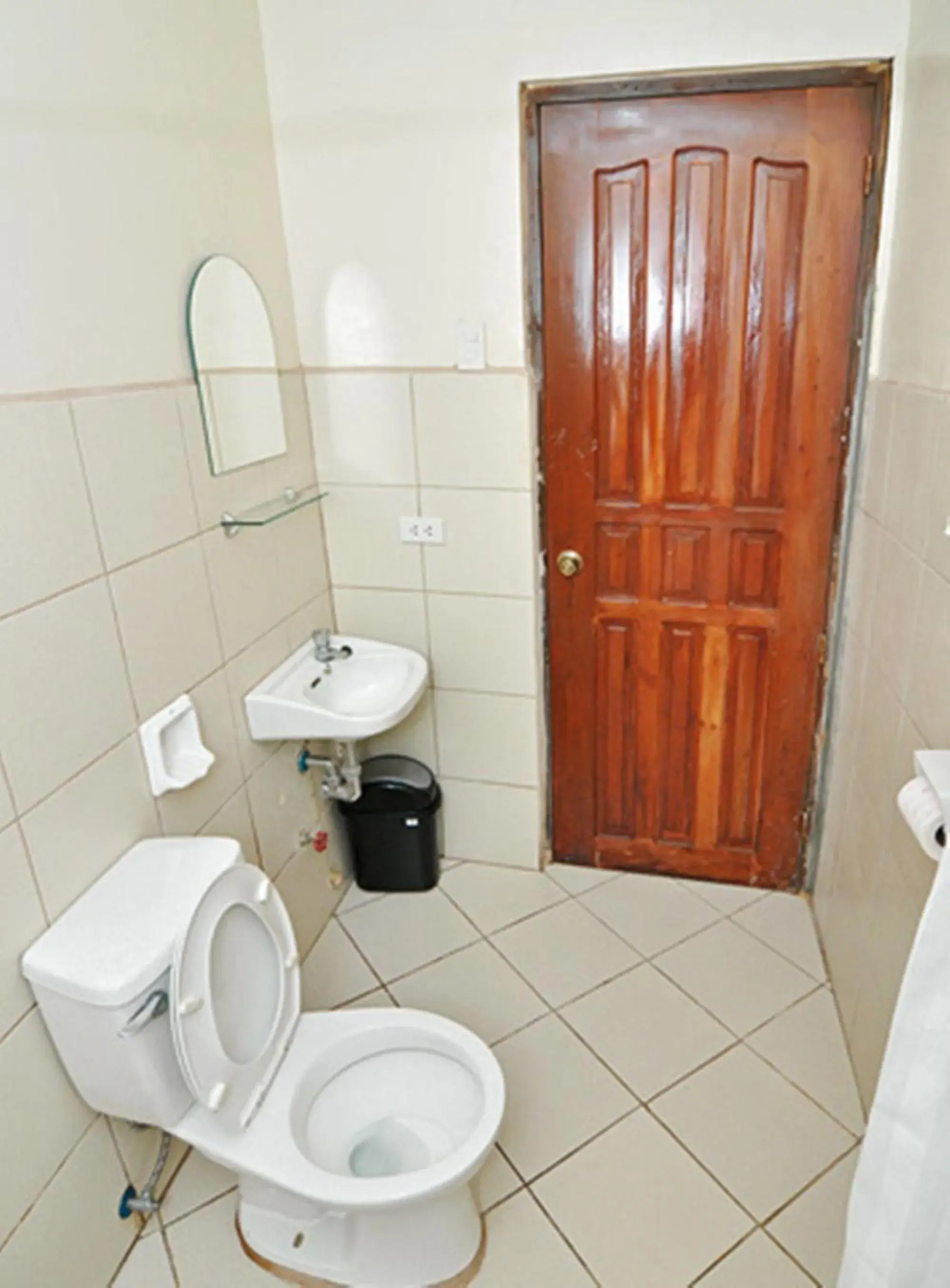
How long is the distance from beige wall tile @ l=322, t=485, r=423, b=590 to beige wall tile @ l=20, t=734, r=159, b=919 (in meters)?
0.91

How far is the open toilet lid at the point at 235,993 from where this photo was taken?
123cm

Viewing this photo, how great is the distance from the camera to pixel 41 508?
4.03 ft

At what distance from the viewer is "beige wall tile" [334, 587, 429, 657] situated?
2.24m

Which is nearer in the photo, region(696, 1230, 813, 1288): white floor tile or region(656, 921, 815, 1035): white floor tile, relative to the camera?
region(696, 1230, 813, 1288): white floor tile

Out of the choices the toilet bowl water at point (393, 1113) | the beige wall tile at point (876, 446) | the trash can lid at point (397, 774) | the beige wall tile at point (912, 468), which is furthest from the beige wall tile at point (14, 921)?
the beige wall tile at point (876, 446)

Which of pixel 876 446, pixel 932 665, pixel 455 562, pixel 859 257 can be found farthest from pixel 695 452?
pixel 932 665

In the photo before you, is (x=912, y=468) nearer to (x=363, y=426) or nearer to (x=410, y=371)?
(x=410, y=371)

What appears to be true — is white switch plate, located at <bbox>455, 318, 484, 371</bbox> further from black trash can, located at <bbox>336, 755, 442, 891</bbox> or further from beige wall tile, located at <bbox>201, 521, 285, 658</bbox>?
black trash can, located at <bbox>336, 755, 442, 891</bbox>

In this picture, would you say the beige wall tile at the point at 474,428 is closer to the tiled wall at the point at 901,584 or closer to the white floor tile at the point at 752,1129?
the tiled wall at the point at 901,584

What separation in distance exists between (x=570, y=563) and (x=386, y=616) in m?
0.53

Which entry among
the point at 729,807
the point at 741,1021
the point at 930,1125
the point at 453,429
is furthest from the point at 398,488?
the point at 930,1125

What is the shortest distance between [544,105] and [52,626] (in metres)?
1.48

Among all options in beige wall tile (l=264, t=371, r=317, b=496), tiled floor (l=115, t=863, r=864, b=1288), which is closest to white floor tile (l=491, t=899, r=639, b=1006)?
tiled floor (l=115, t=863, r=864, b=1288)

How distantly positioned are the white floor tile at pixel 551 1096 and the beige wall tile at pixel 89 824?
0.94m
